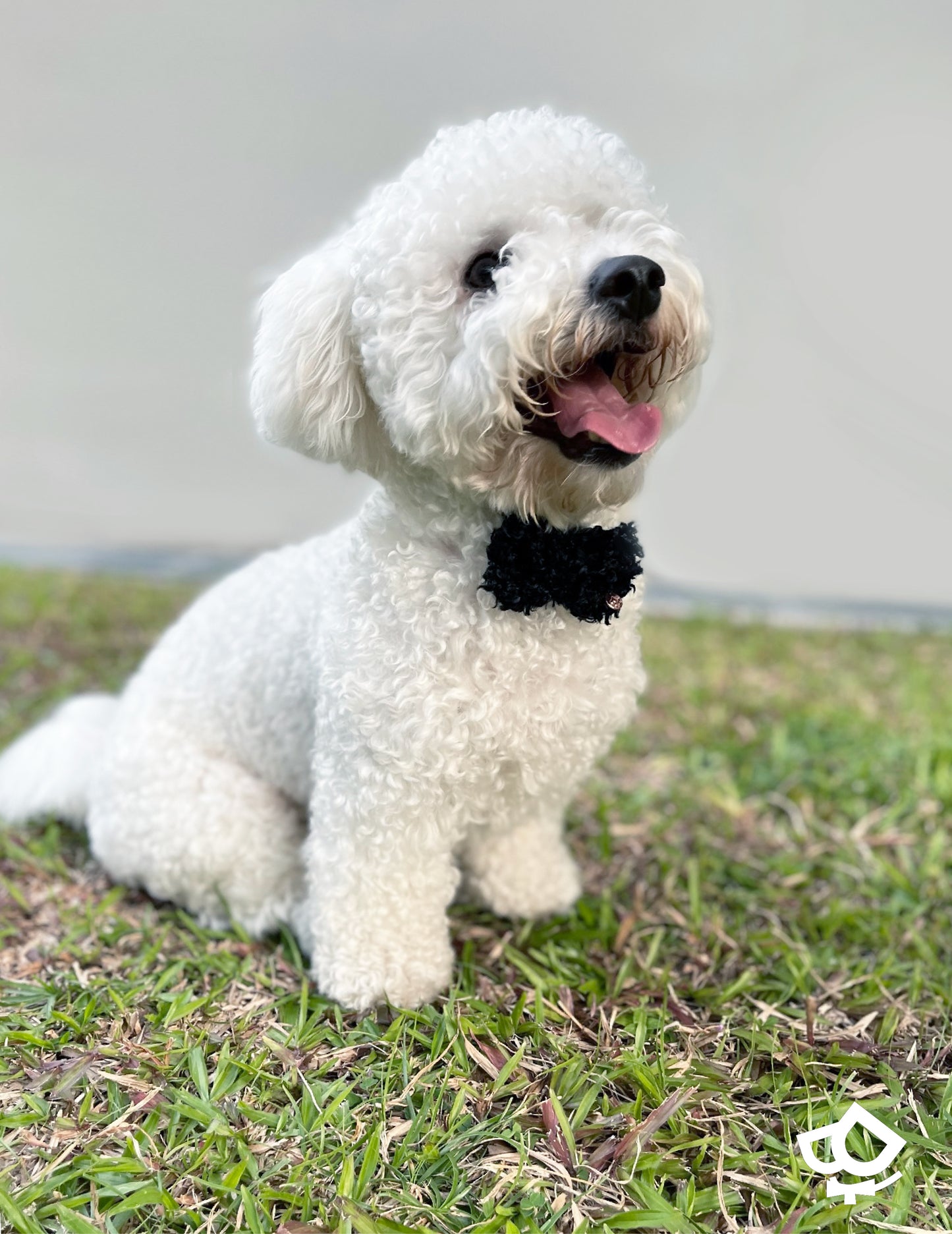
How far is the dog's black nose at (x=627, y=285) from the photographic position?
4.48 feet

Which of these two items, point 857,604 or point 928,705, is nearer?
point 928,705

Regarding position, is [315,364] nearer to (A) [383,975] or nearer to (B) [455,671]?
(B) [455,671]

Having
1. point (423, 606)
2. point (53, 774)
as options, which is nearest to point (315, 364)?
point (423, 606)

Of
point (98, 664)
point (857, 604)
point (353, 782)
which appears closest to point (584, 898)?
point (353, 782)

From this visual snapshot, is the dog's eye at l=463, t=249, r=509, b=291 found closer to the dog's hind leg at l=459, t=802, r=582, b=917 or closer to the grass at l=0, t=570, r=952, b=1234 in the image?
the dog's hind leg at l=459, t=802, r=582, b=917

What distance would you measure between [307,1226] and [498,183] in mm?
1540

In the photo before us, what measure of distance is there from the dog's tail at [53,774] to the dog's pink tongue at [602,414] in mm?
1541

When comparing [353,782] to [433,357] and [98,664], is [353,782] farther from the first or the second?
[98,664]

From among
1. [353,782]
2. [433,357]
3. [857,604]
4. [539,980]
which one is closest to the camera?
[433,357]

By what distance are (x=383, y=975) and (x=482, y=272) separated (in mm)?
1293

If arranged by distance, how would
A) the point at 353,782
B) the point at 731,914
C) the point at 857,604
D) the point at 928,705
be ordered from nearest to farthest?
the point at 353,782
the point at 731,914
the point at 928,705
the point at 857,604

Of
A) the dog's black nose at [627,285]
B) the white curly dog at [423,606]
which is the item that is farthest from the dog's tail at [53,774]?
the dog's black nose at [627,285]

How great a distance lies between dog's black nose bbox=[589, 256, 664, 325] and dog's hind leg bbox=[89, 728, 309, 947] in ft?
4.31

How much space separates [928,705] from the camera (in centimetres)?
363
